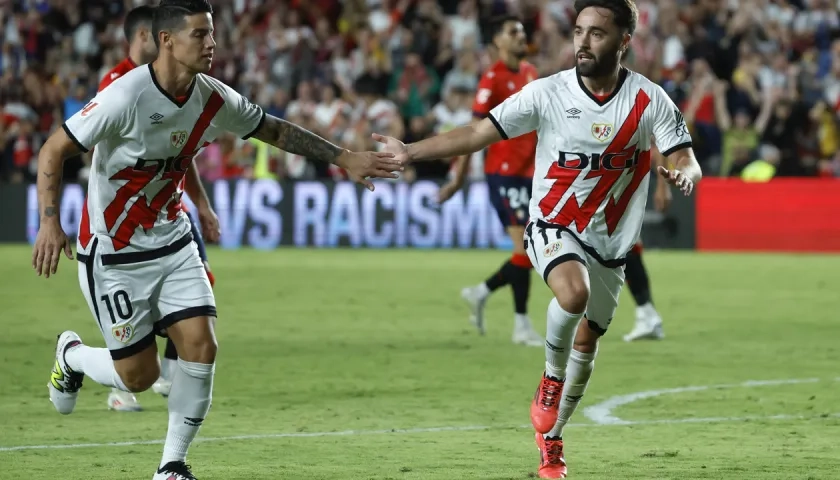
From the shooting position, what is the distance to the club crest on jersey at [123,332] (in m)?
6.65

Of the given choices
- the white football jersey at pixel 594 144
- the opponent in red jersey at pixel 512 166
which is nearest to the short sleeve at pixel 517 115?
the white football jersey at pixel 594 144

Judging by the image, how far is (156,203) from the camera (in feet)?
21.7

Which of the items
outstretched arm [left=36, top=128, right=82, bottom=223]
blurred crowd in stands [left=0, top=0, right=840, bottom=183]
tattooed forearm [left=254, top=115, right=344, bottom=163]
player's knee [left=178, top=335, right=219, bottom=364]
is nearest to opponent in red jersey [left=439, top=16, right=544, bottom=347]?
tattooed forearm [left=254, top=115, right=344, bottom=163]

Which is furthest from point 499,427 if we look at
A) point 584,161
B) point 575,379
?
point 584,161

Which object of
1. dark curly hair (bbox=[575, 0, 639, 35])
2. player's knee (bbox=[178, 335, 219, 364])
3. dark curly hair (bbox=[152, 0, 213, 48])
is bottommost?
player's knee (bbox=[178, 335, 219, 364])

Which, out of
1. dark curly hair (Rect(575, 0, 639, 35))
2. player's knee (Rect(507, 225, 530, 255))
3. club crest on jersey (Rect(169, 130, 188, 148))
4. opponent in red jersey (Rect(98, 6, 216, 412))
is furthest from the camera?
player's knee (Rect(507, 225, 530, 255))

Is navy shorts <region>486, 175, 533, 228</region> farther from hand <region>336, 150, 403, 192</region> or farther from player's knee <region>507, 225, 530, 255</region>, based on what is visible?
hand <region>336, 150, 403, 192</region>

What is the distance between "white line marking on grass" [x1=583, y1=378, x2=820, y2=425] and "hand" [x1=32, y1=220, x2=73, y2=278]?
3500mm

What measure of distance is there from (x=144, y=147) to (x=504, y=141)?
575cm

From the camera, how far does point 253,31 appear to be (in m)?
26.4

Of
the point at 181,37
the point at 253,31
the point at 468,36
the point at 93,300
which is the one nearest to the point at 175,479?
the point at 93,300

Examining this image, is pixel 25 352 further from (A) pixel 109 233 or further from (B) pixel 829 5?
(B) pixel 829 5

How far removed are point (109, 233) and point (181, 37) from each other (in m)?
0.96

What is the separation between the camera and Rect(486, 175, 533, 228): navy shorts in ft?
39.0
